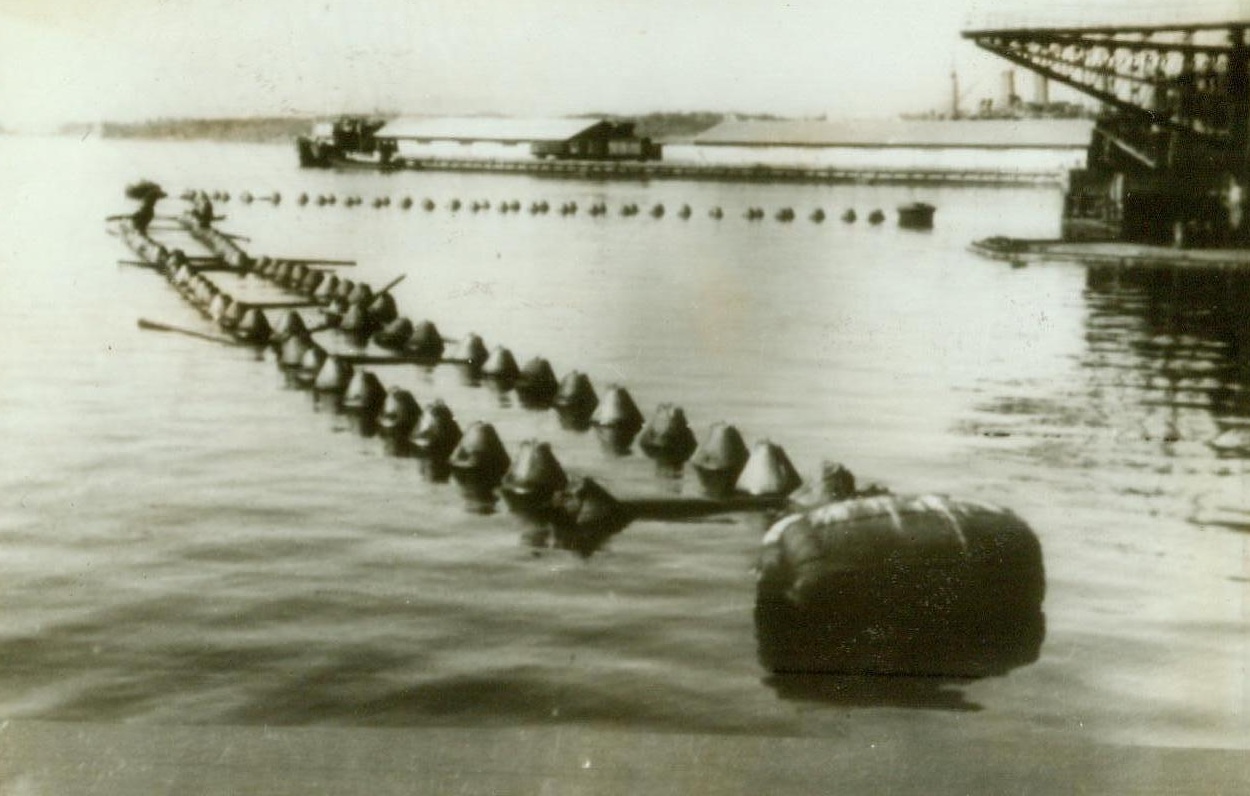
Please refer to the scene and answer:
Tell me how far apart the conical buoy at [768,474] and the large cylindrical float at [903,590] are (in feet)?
14.3

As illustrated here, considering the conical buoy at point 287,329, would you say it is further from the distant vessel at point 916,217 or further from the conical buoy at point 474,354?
the distant vessel at point 916,217

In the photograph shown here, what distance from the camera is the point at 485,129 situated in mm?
127312

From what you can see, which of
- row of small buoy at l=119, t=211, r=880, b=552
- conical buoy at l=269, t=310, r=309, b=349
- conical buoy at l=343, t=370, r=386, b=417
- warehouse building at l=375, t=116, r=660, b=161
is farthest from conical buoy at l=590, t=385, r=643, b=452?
warehouse building at l=375, t=116, r=660, b=161

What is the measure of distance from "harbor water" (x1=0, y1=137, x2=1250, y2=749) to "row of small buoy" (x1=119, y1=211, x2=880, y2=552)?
434 mm

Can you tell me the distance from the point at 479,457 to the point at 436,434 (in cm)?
136

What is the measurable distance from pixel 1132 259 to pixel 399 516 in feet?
109

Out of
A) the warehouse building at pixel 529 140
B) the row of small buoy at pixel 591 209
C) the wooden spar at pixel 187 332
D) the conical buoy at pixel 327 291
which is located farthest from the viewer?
the warehouse building at pixel 529 140

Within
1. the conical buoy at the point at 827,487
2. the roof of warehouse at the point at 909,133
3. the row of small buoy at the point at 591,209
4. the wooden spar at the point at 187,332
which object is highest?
the roof of warehouse at the point at 909,133

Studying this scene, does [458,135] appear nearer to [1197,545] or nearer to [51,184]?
[51,184]

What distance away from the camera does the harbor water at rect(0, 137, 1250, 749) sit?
8758 mm

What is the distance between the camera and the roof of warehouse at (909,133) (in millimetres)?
101312

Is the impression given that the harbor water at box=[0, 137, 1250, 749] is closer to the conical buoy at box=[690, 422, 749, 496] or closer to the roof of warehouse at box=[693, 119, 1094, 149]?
the conical buoy at box=[690, 422, 749, 496]

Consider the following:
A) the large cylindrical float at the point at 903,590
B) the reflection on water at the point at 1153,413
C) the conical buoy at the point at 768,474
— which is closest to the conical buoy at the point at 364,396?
the conical buoy at the point at 768,474

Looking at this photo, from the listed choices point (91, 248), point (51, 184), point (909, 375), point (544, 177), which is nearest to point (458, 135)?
point (544, 177)
